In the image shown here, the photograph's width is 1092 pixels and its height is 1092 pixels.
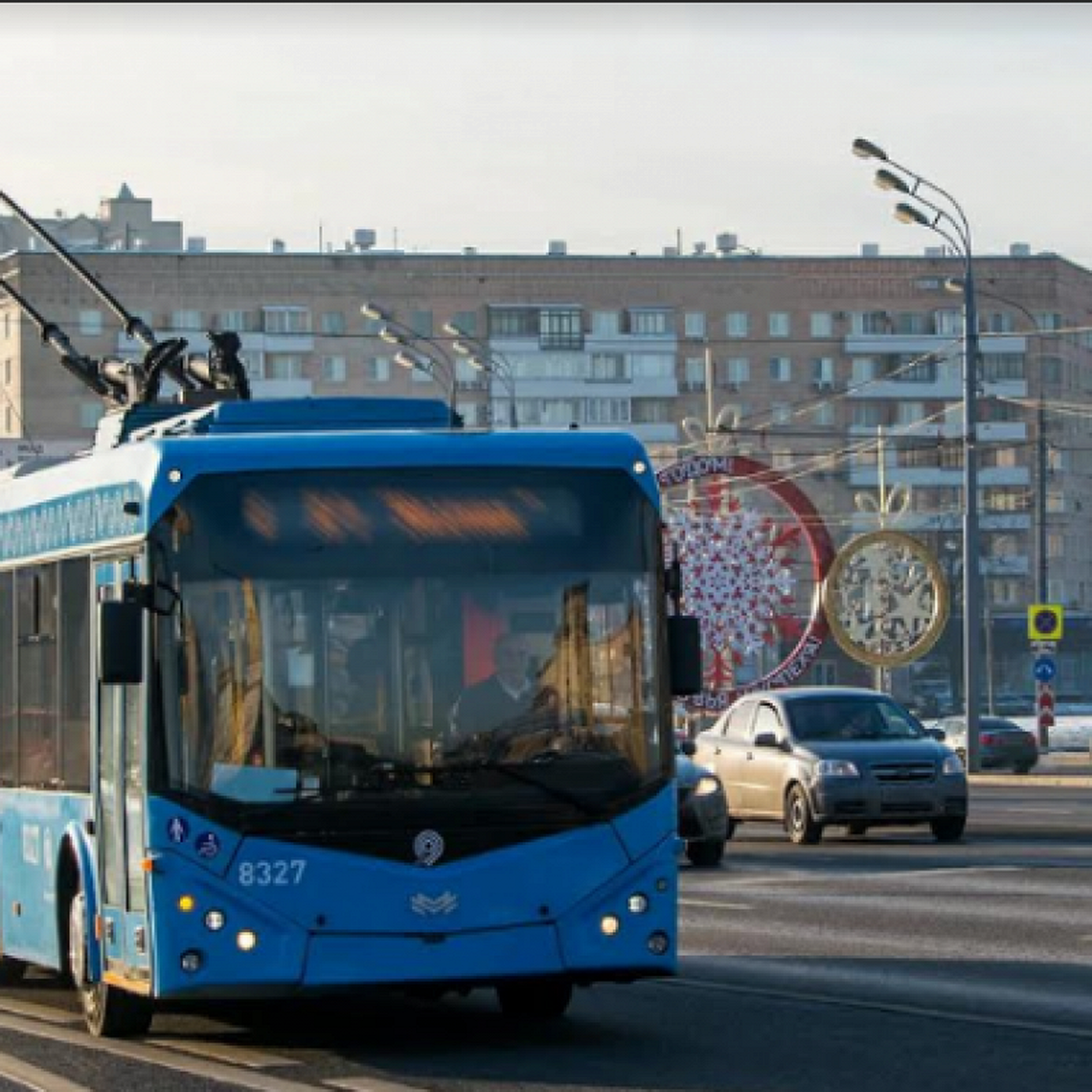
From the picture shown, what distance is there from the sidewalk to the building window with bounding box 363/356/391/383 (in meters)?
48.3

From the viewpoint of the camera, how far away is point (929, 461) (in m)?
116

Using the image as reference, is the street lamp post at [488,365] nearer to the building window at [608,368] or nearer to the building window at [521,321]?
the building window at [521,321]

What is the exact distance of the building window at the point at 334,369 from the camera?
113188 mm

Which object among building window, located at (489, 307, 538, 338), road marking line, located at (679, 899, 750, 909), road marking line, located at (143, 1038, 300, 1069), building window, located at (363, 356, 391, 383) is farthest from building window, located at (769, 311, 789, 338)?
road marking line, located at (143, 1038, 300, 1069)

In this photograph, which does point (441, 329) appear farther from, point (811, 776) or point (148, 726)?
point (148, 726)

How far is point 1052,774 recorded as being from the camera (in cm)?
5784

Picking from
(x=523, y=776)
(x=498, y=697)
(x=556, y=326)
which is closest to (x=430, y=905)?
(x=523, y=776)

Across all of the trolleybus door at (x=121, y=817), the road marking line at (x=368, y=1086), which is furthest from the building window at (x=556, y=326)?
the road marking line at (x=368, y=1086)

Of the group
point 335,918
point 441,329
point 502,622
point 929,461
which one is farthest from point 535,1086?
point 929,461

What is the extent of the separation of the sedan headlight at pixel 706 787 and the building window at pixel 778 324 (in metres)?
88.5

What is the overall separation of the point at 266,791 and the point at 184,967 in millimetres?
780

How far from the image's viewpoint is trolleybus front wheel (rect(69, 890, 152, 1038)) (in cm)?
1388

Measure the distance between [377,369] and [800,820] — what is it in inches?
3383

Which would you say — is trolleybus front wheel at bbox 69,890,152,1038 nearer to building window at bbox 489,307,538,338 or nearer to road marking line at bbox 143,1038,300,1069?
road marking line at bbox 143,1038,300,1069
